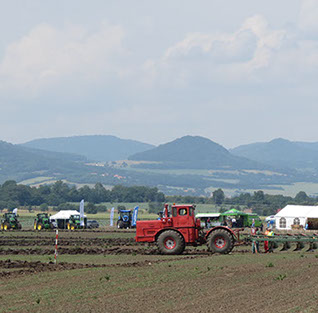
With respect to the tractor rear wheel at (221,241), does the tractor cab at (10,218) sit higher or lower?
higher

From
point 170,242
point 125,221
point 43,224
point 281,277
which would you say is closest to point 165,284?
point 281,277

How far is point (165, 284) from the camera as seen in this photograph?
23312mm

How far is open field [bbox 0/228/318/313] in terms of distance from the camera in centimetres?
1934

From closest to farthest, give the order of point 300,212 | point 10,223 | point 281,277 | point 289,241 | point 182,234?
1. point 281,277
2. point 182,234
3. point 289,241
4. point 300,212
5. point 10,223

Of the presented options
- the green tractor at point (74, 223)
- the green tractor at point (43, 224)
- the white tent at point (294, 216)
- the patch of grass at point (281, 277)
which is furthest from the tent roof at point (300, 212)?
the patch of grass at point (281, 277)

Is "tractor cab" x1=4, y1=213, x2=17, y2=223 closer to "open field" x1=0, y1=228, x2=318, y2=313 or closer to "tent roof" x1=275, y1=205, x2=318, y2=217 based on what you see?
"tent roof" x1=275, y1=205, x2=318, y2=217

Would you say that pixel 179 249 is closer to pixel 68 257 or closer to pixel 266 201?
pixel 68 257

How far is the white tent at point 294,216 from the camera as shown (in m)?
80.7

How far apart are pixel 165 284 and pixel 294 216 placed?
60615 mm

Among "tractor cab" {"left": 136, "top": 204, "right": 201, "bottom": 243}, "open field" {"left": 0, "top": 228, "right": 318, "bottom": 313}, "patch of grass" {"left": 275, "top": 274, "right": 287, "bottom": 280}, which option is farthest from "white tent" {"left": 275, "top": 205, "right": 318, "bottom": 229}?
"patch of grass" {"left": 275, "top": 274, "right": 287, "bottom": 280}

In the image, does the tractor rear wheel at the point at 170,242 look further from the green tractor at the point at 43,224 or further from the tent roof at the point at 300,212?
the green tractor at the point at 43,224

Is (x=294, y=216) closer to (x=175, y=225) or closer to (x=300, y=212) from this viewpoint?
(x=300, y=212)

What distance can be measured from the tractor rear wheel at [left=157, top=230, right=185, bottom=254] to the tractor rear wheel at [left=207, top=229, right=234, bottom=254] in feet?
4.56

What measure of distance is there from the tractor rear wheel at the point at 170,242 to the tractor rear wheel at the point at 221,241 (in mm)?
1390
